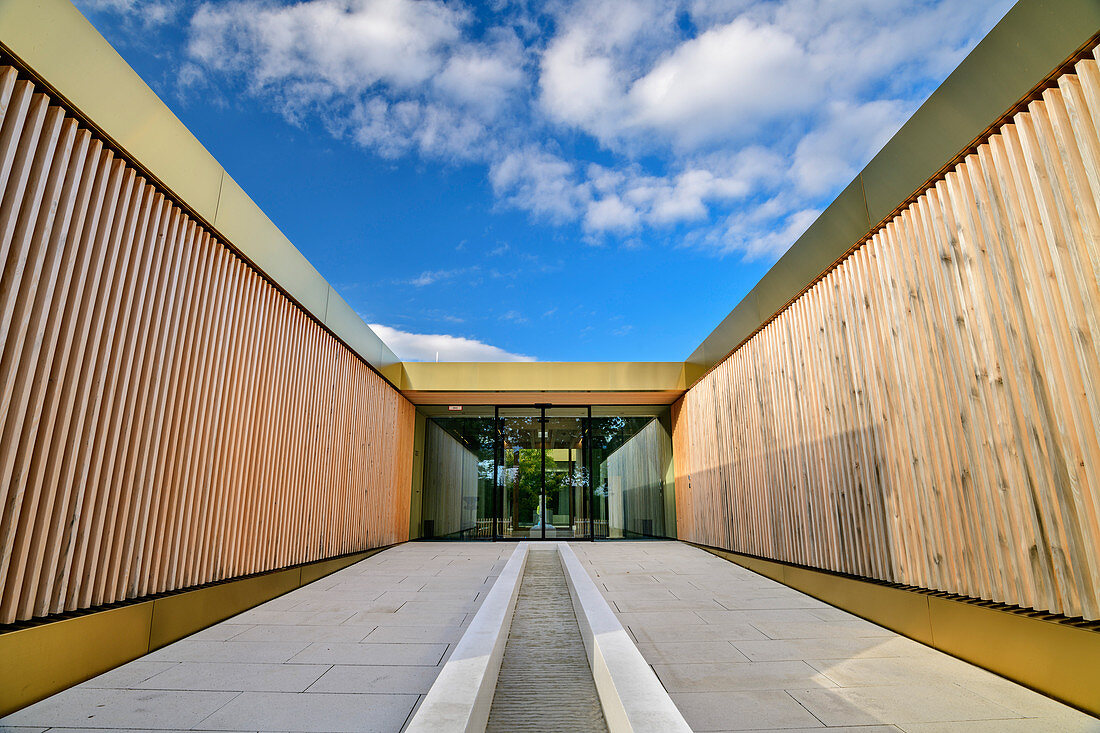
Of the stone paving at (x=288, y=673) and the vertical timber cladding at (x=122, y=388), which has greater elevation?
the vertical timber cladding at (x=122, y=388)

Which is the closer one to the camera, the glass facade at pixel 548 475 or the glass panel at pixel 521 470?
the glass facade at pixel 548 475

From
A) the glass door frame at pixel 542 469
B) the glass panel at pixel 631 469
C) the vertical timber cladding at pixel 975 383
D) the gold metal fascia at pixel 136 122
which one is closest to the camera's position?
the vertical timber cladding at pixel 975 383

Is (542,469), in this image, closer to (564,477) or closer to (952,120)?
(564,477)

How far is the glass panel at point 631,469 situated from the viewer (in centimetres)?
1191

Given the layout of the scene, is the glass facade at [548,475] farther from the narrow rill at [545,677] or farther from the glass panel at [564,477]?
the narrow rill at [545,677]

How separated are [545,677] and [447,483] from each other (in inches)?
394

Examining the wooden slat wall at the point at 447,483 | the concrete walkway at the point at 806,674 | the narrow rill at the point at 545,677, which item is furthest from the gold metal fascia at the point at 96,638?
the wooden slat wall at the point at 447,483

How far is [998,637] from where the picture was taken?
283 cm

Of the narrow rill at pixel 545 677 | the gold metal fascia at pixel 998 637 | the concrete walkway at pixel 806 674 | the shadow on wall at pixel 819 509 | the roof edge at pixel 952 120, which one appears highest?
the roof edge at pixel 952 120

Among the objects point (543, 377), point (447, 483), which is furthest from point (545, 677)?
point (447, 483)

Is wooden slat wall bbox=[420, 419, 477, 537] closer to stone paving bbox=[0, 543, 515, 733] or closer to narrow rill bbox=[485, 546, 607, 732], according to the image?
stone paving bbox=[0, 543, 515, 733]

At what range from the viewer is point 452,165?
1116cm

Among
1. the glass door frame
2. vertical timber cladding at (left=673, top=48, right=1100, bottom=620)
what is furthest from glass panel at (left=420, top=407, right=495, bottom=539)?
vertical timber cladding at (left=673, top=48, right=1100, bottom=620)

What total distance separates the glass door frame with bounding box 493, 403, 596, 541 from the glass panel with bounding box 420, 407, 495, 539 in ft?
0.62
